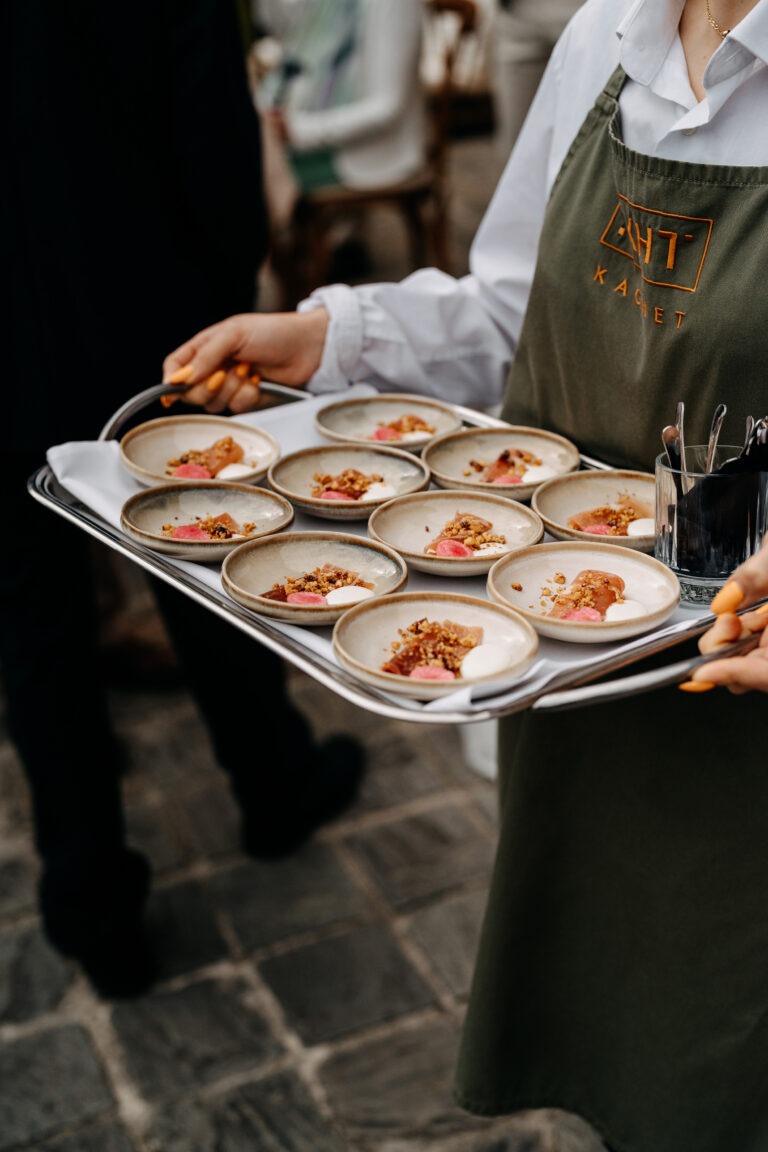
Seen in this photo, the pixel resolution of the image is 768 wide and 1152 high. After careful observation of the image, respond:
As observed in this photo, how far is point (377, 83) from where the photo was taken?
4.61m

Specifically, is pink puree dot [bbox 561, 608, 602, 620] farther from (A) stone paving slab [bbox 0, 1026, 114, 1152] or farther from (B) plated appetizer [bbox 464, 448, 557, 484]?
(A) stone paving slab [bbox 0, 1026, 114, 1152]

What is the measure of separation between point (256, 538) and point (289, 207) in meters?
2.73

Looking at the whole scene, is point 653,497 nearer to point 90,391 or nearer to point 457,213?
point 90,391

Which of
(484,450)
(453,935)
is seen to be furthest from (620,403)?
(453,935)

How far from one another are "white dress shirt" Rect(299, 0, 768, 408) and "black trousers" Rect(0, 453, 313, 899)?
27.9 inches

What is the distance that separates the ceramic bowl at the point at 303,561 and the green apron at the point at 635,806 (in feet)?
1.02

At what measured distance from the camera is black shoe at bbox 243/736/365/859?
2.51m

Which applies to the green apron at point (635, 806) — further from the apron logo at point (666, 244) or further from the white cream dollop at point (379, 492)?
the white cream dollop at point (379, 492)

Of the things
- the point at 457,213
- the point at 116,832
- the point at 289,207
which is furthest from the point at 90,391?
the point at 457,213

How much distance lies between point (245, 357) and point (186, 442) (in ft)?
0.48

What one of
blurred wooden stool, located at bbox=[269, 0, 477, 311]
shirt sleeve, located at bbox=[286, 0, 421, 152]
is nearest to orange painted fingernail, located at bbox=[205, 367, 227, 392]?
blurred wooden stool, located at bbox=[269, 0, 477, 311]

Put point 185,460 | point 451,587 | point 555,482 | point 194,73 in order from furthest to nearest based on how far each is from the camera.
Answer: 1. point 194,73
2. point 185,460
3. point 555,482
4. point 451,587

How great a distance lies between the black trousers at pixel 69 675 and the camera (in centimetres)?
203

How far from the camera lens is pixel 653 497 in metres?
1.29
